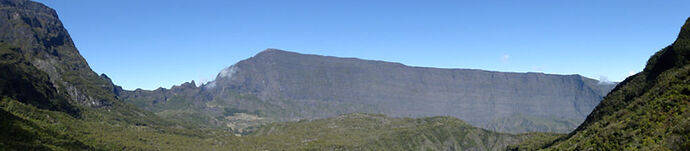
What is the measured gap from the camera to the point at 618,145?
7052 inches

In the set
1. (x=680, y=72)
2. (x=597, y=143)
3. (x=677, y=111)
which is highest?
(x=680, y=72)

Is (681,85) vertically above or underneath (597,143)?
above

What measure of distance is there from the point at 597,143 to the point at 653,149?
59846 millimetres

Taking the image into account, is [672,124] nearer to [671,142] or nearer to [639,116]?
[671,142]

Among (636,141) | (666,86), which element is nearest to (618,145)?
(636,141)

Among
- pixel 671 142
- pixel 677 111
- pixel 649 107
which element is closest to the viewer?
pixel 671 142

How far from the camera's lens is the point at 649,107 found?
626 ft

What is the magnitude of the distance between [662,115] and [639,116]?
1787 centimetres

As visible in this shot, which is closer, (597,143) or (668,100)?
(668,100)

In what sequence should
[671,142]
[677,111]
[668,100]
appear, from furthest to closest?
[668,100]
[677,111]
[671,142]

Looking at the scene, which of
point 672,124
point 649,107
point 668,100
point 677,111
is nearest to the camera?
point 672,124

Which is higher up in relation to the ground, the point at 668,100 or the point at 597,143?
the point at 668,100

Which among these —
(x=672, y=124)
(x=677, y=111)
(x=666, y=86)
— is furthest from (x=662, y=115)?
(x=666, y=86)

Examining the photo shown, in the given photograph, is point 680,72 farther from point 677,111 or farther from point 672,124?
point 672,124
